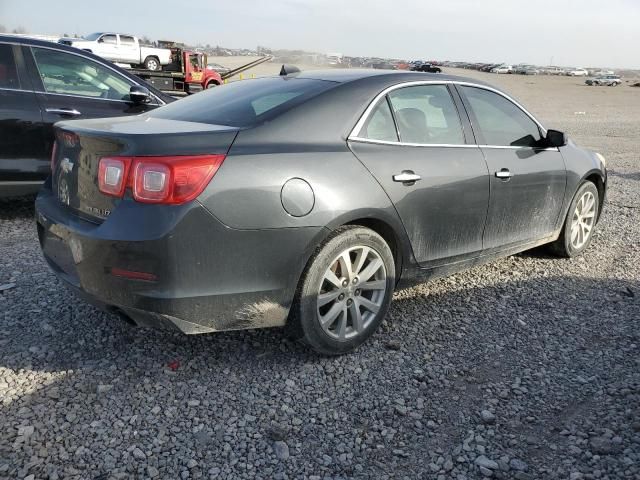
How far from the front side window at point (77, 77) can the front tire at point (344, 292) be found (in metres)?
3.95

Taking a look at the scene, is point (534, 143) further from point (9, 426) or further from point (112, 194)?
point (9, 426)

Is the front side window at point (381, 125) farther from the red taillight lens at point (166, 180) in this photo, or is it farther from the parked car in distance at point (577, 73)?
the parked car in distance at point (577, 73)

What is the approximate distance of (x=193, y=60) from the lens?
2567 cm

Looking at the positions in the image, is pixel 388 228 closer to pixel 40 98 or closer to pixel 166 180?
pixel 166 180

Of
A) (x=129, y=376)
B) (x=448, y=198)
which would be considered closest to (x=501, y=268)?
(x=448, y=198)

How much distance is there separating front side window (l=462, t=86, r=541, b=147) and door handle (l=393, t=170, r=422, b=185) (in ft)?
2.90

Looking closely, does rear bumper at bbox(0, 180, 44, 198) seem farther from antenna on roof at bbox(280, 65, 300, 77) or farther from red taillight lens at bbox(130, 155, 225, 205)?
red taillight lens at bbox(130, 155, 225, 205)

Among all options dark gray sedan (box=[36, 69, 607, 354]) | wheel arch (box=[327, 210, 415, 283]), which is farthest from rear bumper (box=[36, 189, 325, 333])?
wheel arch (box=[327, 210, 415, 283])

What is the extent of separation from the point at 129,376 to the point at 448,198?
2.18m

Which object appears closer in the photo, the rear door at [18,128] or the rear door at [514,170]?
the rear door at [514,170]

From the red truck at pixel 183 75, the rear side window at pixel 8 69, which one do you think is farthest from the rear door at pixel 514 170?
the red truck at pixel 183 75

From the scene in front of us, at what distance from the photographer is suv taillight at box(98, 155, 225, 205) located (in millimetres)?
2756

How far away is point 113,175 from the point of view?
2859mm

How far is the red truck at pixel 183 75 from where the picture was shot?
2391 centimetres
